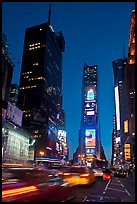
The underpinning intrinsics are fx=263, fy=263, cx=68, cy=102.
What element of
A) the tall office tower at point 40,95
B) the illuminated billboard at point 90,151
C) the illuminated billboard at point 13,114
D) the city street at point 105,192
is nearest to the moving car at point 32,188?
the city street at point 105,192

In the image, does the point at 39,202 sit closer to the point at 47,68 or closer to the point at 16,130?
the point at 16,130

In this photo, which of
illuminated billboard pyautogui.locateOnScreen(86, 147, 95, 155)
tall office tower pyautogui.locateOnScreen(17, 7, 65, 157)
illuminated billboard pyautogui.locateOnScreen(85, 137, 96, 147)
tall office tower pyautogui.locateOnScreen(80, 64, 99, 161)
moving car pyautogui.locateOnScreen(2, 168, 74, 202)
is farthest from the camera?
illuminated billboard pyautogui.locateOnScreen(86, 147, 95, 155)

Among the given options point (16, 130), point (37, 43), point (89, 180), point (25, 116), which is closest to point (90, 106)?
point (25, 116)

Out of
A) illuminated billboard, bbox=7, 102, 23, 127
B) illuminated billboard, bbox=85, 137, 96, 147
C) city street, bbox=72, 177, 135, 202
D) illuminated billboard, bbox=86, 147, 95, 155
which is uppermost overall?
illuminated billboard, bbox=7, 102, 23, 127

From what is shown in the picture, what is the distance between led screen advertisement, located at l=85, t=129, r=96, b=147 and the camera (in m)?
164

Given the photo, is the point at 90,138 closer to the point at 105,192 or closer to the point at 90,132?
the point at 90,132

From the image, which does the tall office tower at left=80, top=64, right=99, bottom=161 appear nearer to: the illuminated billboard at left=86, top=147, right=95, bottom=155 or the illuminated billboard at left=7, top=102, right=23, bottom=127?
the illuminated billboard at left=86, top=147, right=95, bottom=155

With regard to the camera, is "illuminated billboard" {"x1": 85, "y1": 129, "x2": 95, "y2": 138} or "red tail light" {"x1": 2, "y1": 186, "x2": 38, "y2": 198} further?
"illuminated billboard" {"x1": 85, "y1": 129, "x2": 95, "y2": 138}

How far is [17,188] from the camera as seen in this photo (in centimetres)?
739

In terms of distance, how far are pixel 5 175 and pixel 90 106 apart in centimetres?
17766

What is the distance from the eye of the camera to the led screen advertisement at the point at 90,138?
163625mm

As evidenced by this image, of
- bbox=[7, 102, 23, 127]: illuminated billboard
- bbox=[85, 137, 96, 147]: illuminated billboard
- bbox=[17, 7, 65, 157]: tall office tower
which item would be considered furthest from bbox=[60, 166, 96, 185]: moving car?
bbox=[85, 137, 96, 147]: illuminated billboard

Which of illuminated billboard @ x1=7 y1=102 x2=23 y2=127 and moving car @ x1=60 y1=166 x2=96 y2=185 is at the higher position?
illuminated billboard @ x1=7 y1=102 x2=23 y2=127

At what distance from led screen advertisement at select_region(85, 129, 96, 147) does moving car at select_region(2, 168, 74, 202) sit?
15417 centimetres
